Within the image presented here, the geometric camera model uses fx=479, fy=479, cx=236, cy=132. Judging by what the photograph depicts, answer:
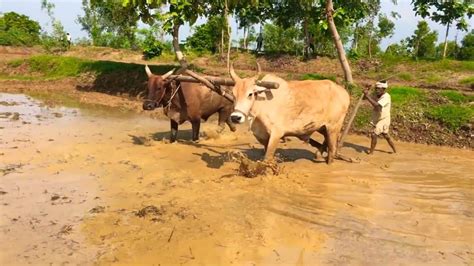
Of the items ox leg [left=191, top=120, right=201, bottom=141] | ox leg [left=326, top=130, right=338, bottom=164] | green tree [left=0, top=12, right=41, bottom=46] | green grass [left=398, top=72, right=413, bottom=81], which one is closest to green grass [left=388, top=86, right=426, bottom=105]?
ox leg [left=326, top=130, right=338, bottom=164]

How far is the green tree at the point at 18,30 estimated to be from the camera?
3588 cm

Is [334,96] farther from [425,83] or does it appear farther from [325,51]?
[325,51]

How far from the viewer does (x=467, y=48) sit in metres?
27.9

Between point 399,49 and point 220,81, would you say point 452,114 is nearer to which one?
point 220,81

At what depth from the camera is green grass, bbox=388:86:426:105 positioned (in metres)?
13.5

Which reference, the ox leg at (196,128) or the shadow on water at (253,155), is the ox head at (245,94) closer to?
the shadow on water at (253,155)

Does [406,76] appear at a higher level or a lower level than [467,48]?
lower

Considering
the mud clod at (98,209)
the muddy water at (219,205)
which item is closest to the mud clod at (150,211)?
the muddy water at (219,205)

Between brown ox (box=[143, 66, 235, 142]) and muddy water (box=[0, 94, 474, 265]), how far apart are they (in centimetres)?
65

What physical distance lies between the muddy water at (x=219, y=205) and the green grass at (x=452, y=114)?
97cm

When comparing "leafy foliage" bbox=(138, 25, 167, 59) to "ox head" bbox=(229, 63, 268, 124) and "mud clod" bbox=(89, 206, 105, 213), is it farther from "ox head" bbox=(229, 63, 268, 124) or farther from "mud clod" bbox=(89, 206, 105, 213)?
"mud clod" bbox=(89, 206, 105, 213)

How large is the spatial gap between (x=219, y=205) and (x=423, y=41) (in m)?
27.5

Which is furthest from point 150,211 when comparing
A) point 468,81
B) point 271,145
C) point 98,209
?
point 468,81

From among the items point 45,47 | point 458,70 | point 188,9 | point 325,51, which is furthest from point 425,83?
point 45,47
